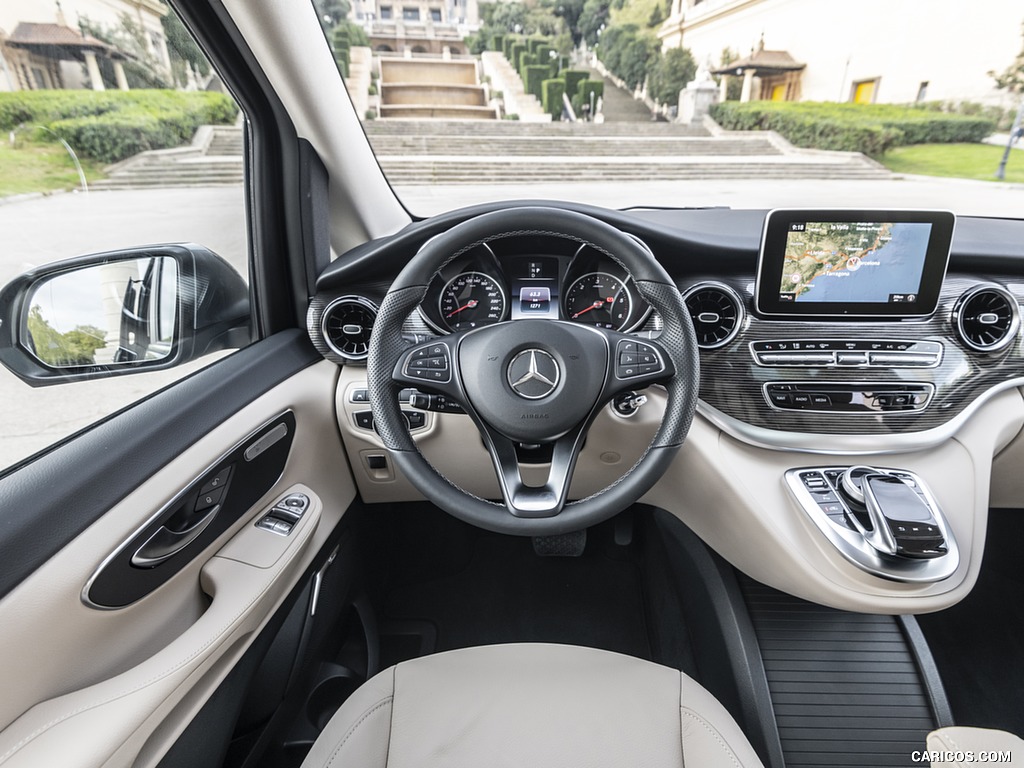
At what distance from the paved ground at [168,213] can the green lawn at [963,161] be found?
34 millimetres

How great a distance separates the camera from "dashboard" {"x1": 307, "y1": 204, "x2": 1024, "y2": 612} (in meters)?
1.49

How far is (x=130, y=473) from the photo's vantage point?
99 centimetres

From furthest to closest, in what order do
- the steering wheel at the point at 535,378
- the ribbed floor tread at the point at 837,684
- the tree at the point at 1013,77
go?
the tree at the point at 1013,77, the ribbed floor tread at the point at 837,684, the steering wheel at the point at 535,378

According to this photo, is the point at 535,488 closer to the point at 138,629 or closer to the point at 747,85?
the point at 138,629

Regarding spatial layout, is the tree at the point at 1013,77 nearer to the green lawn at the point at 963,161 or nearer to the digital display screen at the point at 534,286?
the green lawn at the point at 963,161

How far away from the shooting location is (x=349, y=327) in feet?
5.27

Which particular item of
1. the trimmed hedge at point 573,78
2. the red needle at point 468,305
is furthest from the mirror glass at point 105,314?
the trimmed hedge at point 573,78

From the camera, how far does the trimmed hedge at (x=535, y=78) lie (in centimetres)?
264

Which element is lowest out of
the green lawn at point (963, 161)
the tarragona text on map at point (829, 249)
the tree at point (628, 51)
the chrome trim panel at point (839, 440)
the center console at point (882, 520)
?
the center console at point (882, 520)

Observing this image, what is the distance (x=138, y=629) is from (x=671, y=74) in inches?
106

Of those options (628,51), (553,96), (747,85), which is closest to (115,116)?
(628,51)

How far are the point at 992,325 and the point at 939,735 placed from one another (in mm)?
1167

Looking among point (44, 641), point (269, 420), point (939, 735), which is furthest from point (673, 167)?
point (44, 641)

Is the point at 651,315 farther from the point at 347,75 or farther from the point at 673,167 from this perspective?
the point at 673,167
